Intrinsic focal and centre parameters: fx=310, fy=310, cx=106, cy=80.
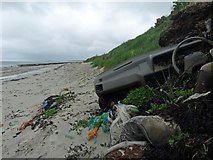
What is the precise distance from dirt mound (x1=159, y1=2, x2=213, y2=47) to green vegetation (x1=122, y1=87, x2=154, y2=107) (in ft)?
5.66

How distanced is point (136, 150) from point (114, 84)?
1864mm

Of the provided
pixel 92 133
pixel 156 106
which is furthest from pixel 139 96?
pixel 92 133

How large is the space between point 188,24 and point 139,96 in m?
2.50

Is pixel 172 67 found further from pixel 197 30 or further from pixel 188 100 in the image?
pixel 197 30

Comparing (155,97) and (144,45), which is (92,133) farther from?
(144,45)

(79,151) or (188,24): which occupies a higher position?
(188,24)

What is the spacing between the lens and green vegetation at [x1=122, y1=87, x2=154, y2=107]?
4.20 metres

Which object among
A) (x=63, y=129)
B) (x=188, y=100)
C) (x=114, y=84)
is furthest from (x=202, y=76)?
(x=63, y=129)

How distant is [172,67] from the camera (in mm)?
4348

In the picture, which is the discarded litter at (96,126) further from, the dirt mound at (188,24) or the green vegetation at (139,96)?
the dirt mound at (188,24)

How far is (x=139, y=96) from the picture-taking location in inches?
167

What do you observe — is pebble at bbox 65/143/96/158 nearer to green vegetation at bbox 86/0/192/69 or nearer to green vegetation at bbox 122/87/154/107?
green vegetation at bbox 122/87/154/107

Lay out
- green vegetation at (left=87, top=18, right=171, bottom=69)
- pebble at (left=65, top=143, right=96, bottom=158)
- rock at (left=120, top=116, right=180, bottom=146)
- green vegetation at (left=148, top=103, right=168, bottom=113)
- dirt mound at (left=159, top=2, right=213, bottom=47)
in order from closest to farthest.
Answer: rock at (left=120, top=116, right=180, bottom=146) → pebble at (left=65, top=143, right=96, bottom=158) → green vegetation at (left=148, top=103, right=168, bottom=113) → dirt mound at (left=159, top=2, right=213, bottom=47) → green vegetation at (left=87, top=18, right=171, bottom=69)

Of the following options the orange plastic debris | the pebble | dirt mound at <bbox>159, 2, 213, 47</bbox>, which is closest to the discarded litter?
the orange plastic debris
